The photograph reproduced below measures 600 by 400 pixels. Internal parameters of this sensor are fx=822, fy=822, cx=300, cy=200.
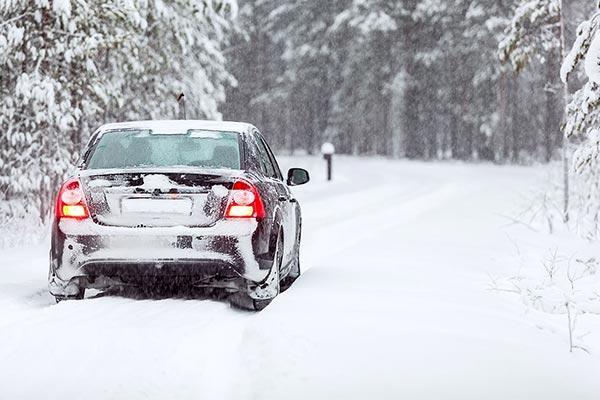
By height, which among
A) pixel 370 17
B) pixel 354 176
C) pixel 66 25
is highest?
pixel 370 17

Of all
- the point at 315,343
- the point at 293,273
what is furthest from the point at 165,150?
the point at 315,343

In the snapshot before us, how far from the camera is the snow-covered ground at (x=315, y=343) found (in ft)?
14.7

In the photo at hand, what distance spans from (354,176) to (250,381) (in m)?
26.1

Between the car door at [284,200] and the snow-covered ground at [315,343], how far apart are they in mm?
363

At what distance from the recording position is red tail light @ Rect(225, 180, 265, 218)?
6514 mm

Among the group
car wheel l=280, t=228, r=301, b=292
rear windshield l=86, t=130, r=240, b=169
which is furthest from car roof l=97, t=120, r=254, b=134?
car wheel l=280, t=228, r=301, b=292

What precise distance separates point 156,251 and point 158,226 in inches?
7.7

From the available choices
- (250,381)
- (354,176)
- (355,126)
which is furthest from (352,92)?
(250,381)

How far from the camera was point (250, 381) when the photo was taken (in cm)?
454

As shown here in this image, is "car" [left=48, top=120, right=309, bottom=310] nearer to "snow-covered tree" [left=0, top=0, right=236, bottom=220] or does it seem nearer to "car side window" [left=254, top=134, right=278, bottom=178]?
"car side window" [left=254, top=134, right=278, bottom=178]

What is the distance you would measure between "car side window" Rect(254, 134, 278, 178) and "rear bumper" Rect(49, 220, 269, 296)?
1219 millimetres

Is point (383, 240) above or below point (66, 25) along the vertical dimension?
below

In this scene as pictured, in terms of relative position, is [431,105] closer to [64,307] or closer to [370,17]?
[370,17]

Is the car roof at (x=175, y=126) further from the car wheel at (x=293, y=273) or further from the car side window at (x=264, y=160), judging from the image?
the car wheel at (x=293, y=273)
